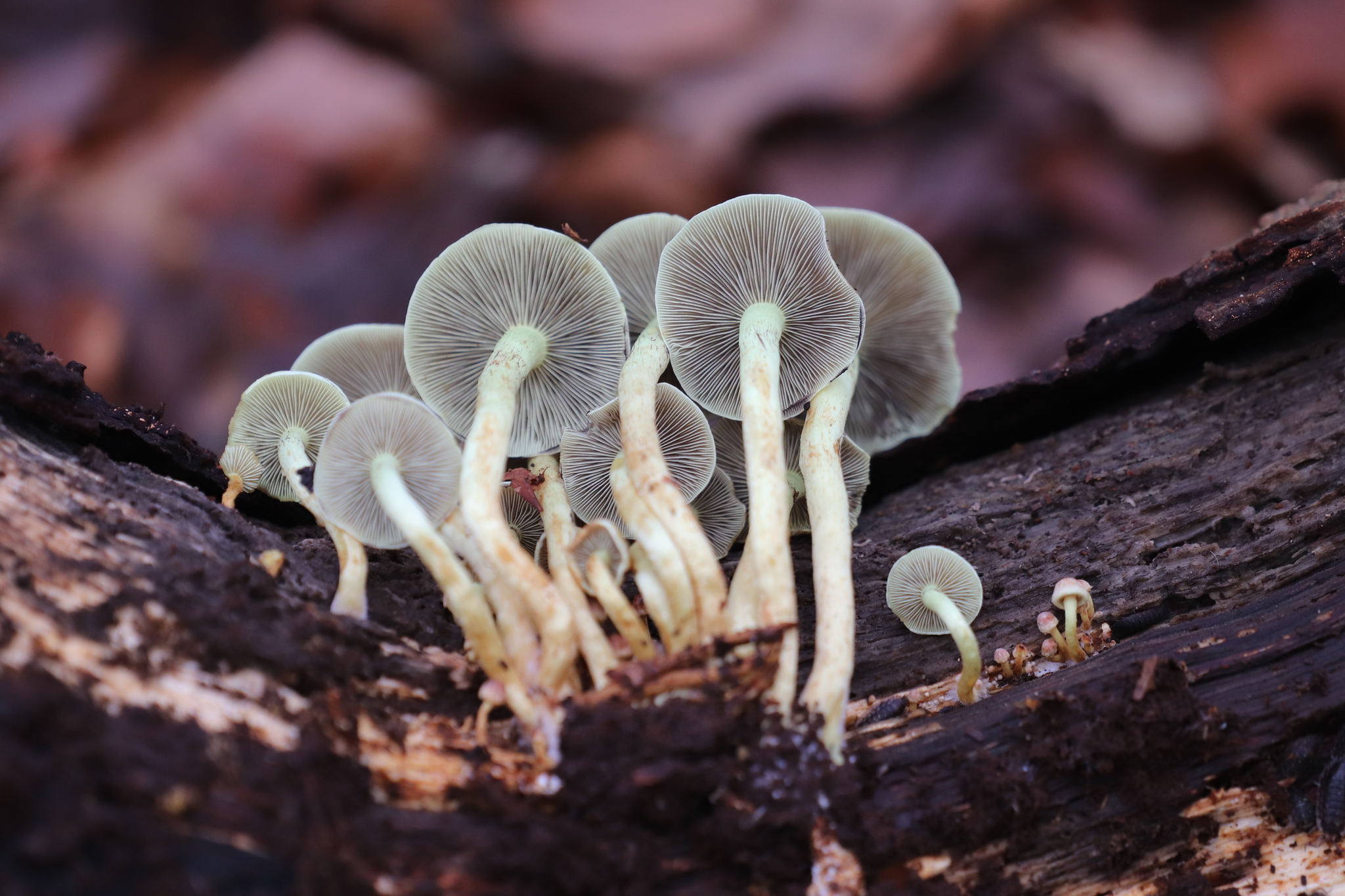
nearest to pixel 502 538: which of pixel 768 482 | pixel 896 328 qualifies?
pixel 768 482

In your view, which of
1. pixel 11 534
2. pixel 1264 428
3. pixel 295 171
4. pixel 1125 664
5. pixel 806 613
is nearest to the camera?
pixel 11 534

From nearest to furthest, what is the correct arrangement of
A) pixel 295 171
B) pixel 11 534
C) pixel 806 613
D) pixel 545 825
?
pixel 545 825
pixel 11 534
pixel 806 613
pixel 295 171

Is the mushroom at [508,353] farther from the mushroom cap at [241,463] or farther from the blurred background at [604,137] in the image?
the blurred background at [604,137]

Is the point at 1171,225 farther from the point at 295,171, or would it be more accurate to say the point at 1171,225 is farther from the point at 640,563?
the point at 295,171

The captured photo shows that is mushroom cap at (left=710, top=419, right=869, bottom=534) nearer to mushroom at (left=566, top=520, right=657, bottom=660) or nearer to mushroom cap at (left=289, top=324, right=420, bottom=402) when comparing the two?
mushroom at (left=566, top=520, right=657, bottom=660)

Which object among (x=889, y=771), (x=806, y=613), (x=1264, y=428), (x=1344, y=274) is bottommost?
(x=889, y=771)

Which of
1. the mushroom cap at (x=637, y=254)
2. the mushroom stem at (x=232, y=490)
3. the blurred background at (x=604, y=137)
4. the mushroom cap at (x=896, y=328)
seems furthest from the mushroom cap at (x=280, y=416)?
the blurred background at (x=604, y=137)

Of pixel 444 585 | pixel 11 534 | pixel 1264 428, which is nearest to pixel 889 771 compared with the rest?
pixel 444 585
